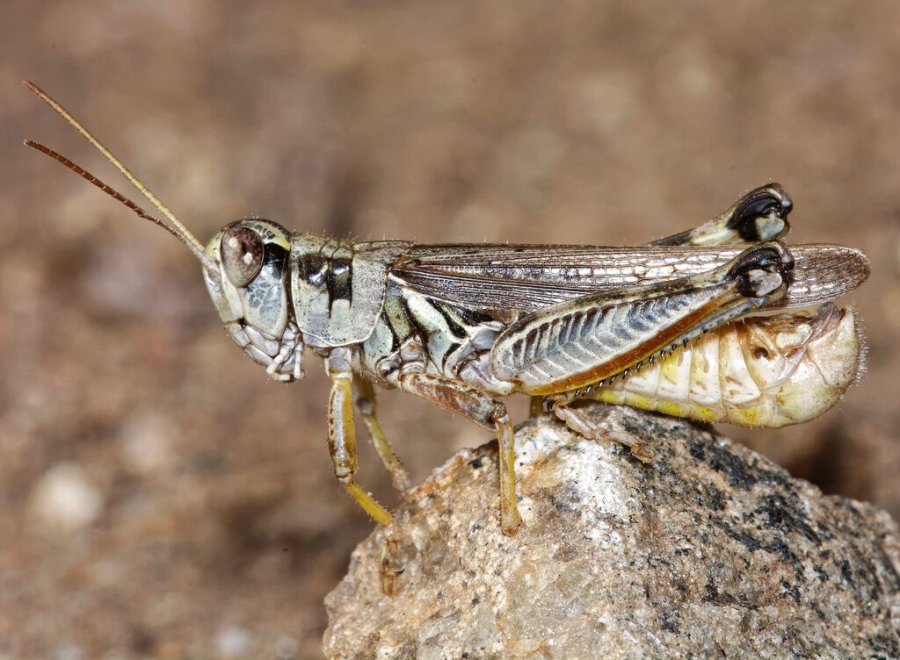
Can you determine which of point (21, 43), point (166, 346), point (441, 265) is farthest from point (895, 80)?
point (21, 43)

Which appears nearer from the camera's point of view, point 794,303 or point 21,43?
point 794,303

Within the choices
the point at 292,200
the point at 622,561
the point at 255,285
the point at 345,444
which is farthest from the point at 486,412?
the point at 292,200

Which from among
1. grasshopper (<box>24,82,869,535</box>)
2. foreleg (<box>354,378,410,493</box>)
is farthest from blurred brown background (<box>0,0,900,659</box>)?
grasshopper (<box>24,82,869,535</box>)

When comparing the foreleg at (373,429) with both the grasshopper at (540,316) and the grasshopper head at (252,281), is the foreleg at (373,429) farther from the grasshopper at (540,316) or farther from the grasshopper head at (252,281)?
the grasshopper head at (252,281)

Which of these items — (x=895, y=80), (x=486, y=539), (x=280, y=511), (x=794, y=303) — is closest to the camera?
(x=486, y=539)

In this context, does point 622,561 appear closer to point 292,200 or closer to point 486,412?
point 486,412

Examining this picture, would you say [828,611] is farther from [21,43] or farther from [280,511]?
[21,43]

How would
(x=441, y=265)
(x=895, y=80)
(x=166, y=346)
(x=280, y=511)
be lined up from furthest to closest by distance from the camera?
(x=895, y=80) < (x=166, y=346) < (x=280, y=511) < (x=441, y=265)
